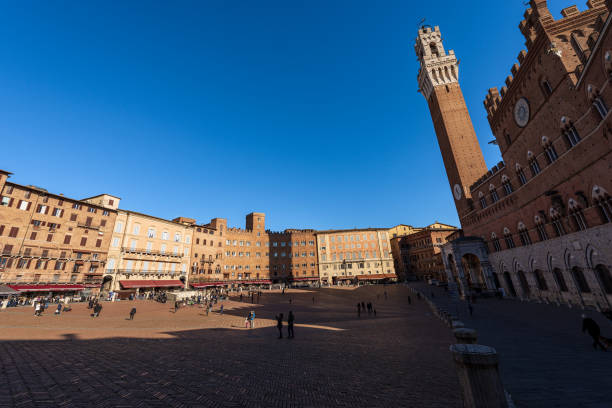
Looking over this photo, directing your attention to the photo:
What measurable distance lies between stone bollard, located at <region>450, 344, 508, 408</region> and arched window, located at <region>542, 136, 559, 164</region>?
80.8ft

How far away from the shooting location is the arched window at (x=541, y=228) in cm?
2186

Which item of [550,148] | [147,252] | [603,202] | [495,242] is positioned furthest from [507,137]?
[147,252]

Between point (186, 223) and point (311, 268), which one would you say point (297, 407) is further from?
point (311, 268)

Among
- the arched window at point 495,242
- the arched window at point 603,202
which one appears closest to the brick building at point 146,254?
the arched window at point 495,242

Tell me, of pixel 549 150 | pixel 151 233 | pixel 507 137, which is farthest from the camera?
pixel 151 233

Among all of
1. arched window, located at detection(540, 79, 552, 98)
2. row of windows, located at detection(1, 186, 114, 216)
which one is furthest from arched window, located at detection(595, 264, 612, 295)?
row of windows, located at detection(1, 186, 114, 216)

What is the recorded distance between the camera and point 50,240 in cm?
3497

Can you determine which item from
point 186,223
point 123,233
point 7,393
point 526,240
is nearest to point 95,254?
point 123,233

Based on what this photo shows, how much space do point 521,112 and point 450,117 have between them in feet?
52.6

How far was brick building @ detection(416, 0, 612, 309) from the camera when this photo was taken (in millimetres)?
15500

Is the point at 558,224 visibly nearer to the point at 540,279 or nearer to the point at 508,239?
the point at 540,279

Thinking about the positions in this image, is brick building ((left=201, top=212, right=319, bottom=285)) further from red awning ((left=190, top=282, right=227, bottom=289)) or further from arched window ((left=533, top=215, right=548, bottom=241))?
arched window ((left=533, top=215, right=548, bottom=241))

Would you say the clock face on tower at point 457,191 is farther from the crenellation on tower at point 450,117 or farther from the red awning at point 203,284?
the red awning at point 203,284

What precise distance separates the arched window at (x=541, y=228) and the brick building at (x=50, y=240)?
54815 millimetres
